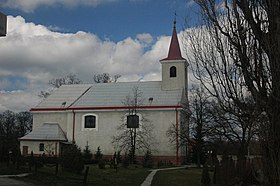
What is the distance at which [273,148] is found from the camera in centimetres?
957

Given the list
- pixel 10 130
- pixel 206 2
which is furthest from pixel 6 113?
pixel 206 2

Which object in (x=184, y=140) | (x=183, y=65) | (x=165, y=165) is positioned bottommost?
(x=165, y=165)

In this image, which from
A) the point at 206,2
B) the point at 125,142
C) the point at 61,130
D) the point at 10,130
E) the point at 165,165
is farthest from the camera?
the point at 10,130

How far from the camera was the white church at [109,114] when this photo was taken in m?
47.2

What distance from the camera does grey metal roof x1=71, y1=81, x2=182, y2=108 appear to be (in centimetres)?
4875

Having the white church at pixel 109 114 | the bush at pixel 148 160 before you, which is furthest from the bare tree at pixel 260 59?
the white church at pixel 109 114

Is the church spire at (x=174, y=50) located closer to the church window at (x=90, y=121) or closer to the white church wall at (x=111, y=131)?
the white church wall at (x=111, y=131)

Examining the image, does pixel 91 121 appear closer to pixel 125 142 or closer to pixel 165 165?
pixel 125 142

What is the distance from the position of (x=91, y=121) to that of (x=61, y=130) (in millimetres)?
4197

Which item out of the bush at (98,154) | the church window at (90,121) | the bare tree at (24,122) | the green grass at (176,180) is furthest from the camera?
the bare tree at (24,122)

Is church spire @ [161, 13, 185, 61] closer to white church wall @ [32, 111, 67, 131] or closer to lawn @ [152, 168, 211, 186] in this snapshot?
white church wall @ [32, 111, 67, 131]

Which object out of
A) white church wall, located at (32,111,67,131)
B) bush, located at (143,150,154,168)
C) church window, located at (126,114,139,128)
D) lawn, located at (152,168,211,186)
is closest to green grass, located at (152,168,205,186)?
lawn, located at (152,168,211,186)

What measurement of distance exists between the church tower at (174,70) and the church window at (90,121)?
963cm

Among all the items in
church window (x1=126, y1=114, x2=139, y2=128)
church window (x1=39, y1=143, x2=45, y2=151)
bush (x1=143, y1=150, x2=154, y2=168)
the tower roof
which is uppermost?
the tower roof
